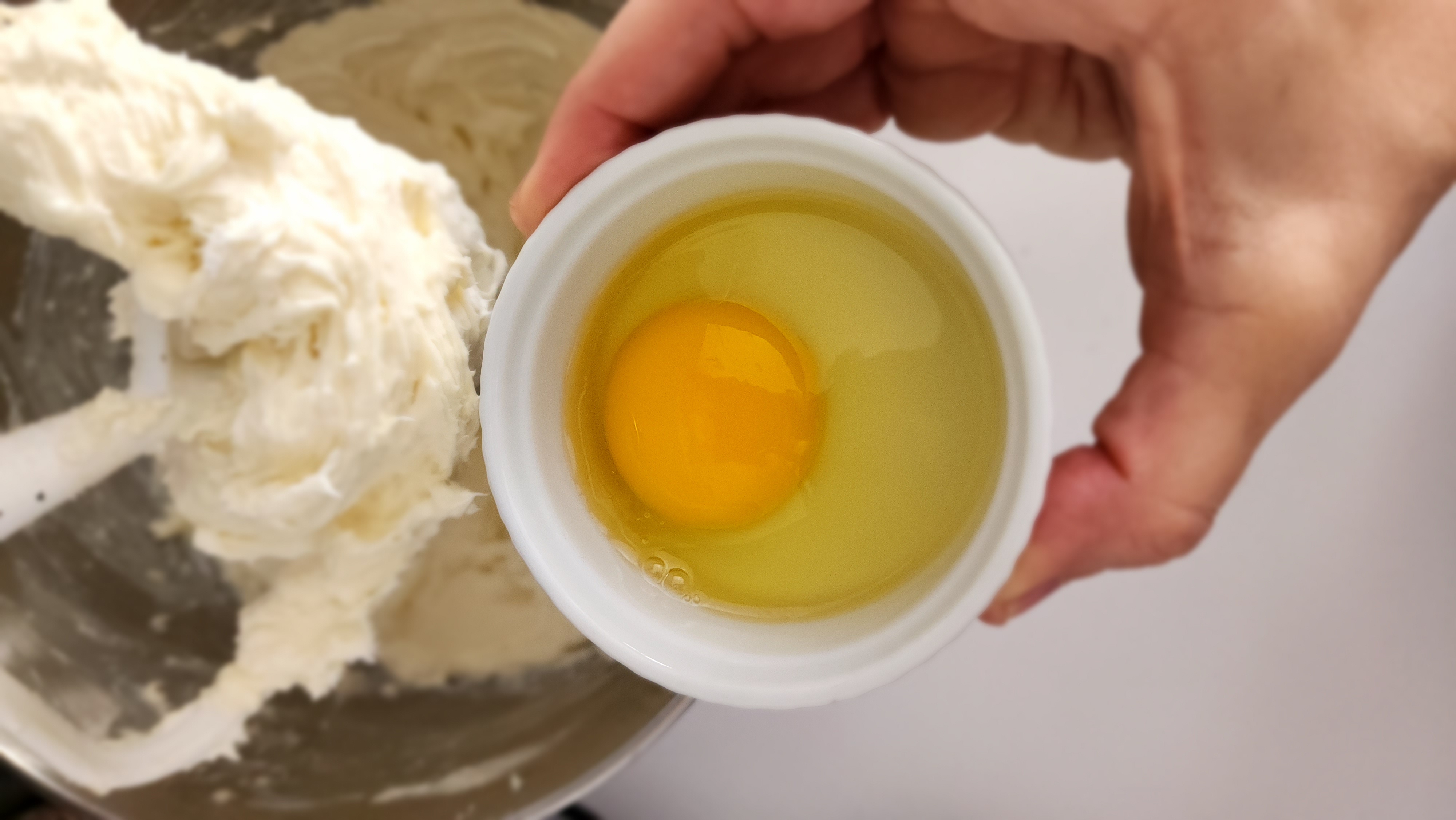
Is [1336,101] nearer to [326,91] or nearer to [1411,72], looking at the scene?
[1411,72]

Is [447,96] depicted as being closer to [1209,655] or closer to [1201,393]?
[1201,393]

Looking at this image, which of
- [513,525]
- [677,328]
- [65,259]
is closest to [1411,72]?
[677,328]

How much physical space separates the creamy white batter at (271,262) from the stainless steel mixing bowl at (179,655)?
0.19 ft

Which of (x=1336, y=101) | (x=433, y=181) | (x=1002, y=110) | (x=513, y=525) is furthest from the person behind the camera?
Answer: (x=1002, y=110)

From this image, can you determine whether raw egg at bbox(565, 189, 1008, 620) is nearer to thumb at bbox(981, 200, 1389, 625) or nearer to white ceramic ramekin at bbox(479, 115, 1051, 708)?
white ceramic ramekin at bbox(479, 115, 1051, 708)

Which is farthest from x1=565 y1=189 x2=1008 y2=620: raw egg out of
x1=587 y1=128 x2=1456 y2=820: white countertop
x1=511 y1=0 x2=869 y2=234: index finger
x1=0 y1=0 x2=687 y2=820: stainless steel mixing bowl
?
x1=587 y1=128 x2=1456 y2=820: white countertop

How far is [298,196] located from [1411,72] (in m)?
0.72

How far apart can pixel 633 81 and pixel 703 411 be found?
227 millimetres

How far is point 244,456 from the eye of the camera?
2.16 ft

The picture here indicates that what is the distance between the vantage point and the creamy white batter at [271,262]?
1.98 feet

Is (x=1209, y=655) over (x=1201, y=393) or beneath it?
beneath

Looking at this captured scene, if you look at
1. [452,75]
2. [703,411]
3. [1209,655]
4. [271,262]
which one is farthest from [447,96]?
[1209,655]

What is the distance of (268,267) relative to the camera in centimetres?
60

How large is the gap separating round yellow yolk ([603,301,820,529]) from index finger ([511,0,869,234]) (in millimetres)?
119
